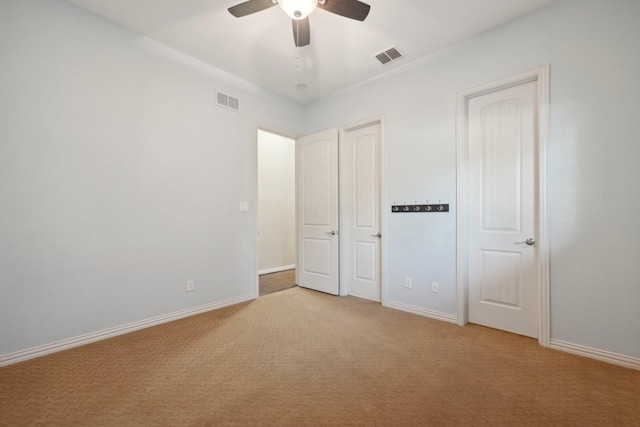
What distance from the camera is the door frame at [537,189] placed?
232cm

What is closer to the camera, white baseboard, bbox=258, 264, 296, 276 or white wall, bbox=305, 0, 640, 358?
white wall, bbox=305, 0, 640, 358

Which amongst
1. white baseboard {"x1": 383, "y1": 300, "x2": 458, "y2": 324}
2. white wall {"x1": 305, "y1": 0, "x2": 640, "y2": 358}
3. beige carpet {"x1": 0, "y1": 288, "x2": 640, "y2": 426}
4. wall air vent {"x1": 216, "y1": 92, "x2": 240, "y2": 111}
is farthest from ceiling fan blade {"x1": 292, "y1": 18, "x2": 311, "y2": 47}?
white baseboard {"x1": 383, "y1": 300, "x2": 458, "y2": 324}

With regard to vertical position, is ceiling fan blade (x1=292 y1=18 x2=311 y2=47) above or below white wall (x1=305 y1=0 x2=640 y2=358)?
above

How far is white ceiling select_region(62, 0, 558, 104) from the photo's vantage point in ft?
7.70

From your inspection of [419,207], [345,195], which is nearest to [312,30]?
[345,195]

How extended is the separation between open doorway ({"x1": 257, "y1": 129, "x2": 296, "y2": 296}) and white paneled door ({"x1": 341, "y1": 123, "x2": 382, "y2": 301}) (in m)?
1.77

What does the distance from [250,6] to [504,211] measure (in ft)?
8.99

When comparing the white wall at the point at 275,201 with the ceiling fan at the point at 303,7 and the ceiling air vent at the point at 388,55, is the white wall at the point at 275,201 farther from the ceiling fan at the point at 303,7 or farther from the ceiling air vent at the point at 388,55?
the ceiling fan at the point at 303,7

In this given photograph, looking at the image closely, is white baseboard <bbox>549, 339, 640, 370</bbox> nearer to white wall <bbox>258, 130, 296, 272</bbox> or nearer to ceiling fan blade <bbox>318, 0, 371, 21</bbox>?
ceiling fan blade <bbox>318, 0, 371, 21</bbox>

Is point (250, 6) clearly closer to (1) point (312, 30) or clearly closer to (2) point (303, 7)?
(2) point (303, 7)

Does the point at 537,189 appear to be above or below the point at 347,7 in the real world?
below

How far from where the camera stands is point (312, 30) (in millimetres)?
2604

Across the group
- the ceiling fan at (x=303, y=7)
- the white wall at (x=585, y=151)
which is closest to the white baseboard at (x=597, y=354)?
the white wall at (x=585, y=151)

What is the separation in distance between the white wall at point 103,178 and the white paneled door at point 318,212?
1123 mm
